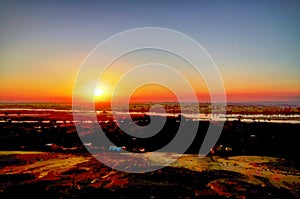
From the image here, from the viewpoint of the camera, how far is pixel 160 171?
9812mm

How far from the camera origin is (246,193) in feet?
26.4

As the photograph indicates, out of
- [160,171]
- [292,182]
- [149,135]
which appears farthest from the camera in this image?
[149,135]

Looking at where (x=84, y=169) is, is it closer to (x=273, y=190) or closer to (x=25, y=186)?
(x=25, y=186)

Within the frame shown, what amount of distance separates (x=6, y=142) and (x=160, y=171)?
9462 mm

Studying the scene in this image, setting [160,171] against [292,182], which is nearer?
[292,182]

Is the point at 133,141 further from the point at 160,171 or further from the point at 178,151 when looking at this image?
the point at 160,171

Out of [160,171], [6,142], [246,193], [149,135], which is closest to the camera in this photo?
[246,193]

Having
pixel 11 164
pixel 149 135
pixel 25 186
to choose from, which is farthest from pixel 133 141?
pixel 25 186

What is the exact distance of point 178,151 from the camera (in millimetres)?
13195

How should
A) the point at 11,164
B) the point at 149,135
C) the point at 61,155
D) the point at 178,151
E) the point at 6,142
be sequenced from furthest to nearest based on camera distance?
1. the point at 149,135
2. the point at 6,142
3. the point at 178,151
4. the point at 61,155
5. the point at 11,164


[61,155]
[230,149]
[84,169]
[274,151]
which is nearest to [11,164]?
[61,155]

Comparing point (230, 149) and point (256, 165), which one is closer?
point (256, 165)

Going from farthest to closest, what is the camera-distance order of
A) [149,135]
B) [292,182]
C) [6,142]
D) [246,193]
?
[149,135]
[6,142]
[292,182]
[246,193]

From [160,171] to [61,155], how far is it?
4764mm
